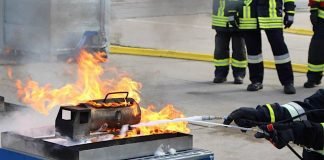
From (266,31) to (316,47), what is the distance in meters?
0.70

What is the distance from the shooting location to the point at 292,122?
111 inches

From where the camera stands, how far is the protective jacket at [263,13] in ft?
24.0

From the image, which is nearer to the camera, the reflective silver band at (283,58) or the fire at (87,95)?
the fire at (87,95)

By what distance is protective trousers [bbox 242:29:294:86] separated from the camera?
7.46 metres

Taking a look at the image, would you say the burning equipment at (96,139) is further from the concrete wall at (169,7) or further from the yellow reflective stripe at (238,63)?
the yellow reflective stripe at (238,63)

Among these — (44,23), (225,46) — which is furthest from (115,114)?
(225,46)

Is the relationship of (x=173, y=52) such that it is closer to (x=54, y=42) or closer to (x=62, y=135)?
(x=54, y=42)

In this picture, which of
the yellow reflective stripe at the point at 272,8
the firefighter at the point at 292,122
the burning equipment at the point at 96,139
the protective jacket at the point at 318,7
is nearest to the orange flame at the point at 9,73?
the yellow reflective stripe at the point at 272,8

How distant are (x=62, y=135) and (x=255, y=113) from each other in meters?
0.80

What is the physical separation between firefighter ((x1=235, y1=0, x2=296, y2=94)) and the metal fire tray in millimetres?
4547

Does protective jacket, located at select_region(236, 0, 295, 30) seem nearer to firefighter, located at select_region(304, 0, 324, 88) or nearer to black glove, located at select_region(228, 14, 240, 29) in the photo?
black glove, located at select_region(228, 14, 240, 29)

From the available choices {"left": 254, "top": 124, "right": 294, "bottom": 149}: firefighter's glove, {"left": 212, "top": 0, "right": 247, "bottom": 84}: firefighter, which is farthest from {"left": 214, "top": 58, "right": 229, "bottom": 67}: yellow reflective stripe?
{"left": 254, "top": 124, "right": 294, "bottom": 149}: firefighter's glove

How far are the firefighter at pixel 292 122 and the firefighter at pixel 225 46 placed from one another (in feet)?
15.1

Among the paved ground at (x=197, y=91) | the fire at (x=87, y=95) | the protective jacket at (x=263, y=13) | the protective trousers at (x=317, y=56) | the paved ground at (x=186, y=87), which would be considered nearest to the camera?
the fire at (x=87, y=95)
